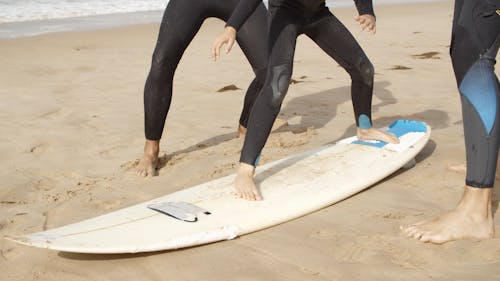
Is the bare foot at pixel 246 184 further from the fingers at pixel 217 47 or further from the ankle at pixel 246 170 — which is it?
the fingers at pixel 217 47

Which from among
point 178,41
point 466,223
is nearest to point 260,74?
point 178,41

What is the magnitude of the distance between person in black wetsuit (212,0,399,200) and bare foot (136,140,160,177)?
92 centimetres

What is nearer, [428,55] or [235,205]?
[235,205]

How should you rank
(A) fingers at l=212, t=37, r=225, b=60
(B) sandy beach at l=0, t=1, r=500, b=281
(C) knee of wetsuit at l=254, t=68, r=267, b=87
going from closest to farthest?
(B) sandy beach at l=0, t=1, r=500, b=281 < (A) fingers at l=212, t=37, r=225, b=60 < (C) knee of wetsuit at l=254, t=68, r=267, b=87

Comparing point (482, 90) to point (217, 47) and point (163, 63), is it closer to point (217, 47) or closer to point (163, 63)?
point (217, 47)

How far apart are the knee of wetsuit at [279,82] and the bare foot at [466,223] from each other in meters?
1.02

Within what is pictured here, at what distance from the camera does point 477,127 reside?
10.0 feet

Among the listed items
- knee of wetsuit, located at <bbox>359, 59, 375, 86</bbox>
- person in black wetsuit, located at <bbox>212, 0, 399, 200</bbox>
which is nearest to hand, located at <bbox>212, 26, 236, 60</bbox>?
person in black wetsuit, located at <bbox>212, 0, 399, 200</bbox>

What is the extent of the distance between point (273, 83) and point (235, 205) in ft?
2.41

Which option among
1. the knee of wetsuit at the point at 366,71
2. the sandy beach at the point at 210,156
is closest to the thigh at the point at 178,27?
the sandy beach at the point at 210,156

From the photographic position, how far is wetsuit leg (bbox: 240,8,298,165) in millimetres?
3545

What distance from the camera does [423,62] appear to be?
791 centimetres

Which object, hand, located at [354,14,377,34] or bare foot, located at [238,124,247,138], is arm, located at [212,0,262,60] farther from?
bare foot, located at [238,124,247,138]

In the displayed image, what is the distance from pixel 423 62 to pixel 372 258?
5.48m
